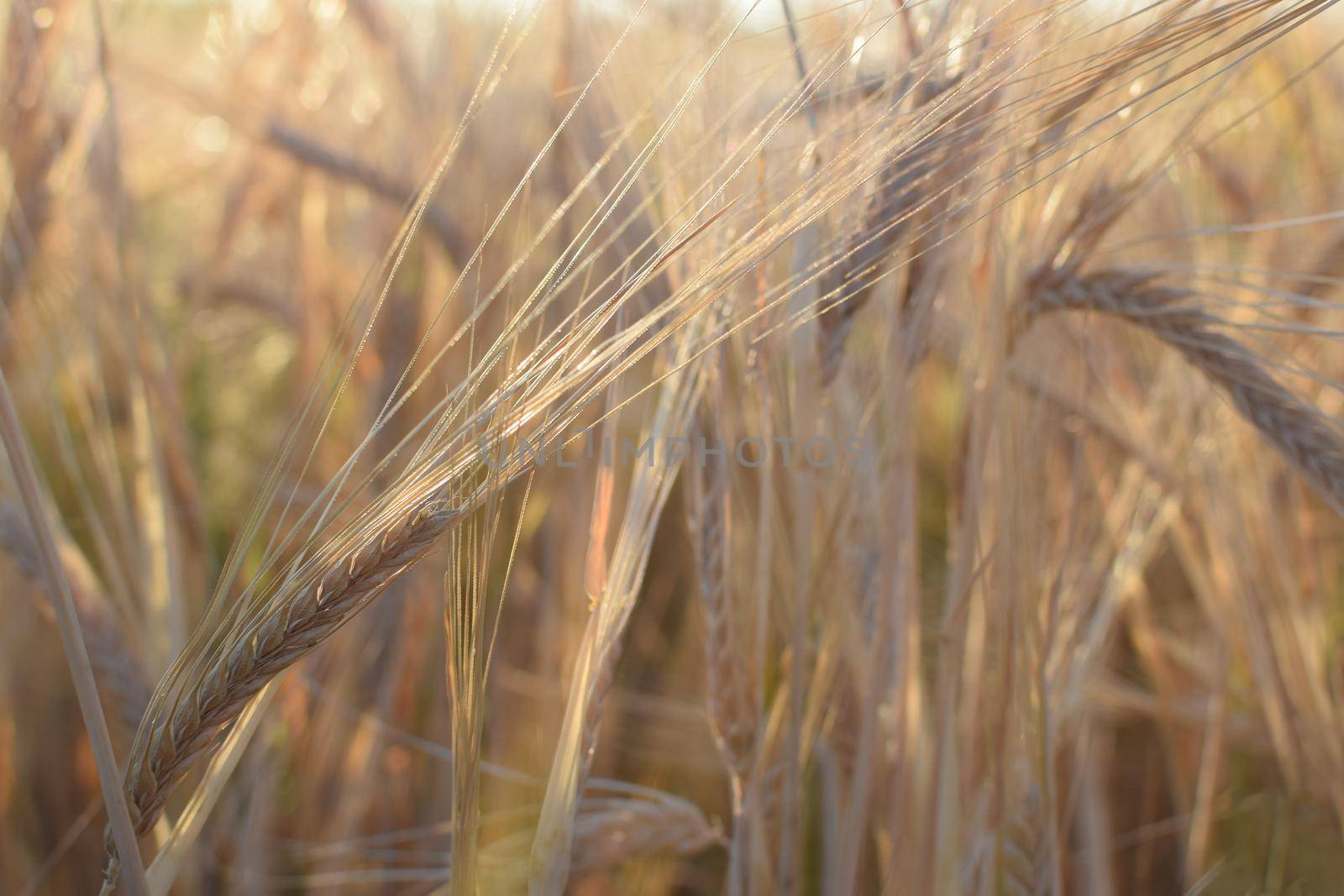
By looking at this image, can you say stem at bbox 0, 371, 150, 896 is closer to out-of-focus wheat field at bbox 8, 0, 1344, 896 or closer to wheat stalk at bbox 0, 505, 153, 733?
out-of-focus wheat field at bbox 8, 0, 1344, 896

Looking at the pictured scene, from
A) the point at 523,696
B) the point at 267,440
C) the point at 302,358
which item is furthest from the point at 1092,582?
the point at 267,440

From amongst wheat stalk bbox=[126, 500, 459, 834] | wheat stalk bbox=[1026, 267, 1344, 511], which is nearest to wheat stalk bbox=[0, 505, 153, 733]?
wheat stalk bbox=[126, 500, 459, 834]

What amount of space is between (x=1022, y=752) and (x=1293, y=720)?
14.9 inches

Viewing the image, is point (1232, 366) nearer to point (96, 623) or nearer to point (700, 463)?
point (700, 463)

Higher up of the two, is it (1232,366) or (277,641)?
(1232,366)

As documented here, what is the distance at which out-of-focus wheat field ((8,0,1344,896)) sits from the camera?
447 millimetres

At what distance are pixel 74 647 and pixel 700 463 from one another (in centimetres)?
33

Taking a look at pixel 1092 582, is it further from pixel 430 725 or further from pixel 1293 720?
pixel 430 725

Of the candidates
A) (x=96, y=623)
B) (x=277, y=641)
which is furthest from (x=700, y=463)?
(x=96, y=623)

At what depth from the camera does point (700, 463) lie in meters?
0.55

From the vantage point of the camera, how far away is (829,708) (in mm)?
635

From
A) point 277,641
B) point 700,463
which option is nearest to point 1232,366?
point 700,463

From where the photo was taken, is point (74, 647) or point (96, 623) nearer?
point (74, 647)

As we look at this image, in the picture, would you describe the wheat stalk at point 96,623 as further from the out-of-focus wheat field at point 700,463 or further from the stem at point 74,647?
the stem at point 74,647
